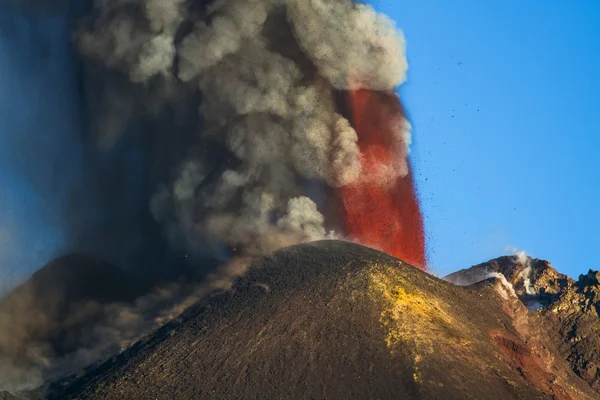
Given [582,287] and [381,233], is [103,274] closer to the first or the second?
[381,233]

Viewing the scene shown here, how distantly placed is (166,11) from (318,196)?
17.6 m

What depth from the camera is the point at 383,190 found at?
241 ft

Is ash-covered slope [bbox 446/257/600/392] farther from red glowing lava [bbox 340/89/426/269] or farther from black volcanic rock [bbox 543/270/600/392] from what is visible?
red glowing lava [bbox 340/89/426/269]

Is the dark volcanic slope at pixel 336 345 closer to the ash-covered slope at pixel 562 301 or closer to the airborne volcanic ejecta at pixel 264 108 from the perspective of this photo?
the ash-covered slope at pixel 562 301

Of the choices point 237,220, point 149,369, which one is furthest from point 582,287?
point 149,369

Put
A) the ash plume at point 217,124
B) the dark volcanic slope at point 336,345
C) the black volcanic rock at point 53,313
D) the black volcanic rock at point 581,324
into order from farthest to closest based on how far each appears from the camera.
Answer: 1. the ash plume at point 217,124
2. the black volcanic rock at point 581,324
3. the black volcanic rock at point 53,313
4. the dark volcanic slope at point 336,345

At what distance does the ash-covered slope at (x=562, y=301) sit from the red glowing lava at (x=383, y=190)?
4.35 m

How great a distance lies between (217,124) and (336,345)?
87.7 feet

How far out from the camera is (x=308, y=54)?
7581 centimetres

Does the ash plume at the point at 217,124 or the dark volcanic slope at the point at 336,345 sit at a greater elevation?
the ash plume at the point at 217,124

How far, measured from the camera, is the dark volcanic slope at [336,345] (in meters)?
49.1

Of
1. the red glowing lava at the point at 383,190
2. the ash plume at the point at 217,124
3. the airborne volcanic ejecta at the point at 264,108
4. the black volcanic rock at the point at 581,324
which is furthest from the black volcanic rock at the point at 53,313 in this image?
the black volcanic rock at the point at 581,324

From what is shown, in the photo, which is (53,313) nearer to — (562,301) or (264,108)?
(264,108)

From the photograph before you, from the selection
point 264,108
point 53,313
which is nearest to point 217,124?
point 264,108
